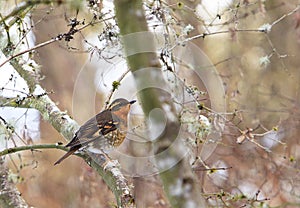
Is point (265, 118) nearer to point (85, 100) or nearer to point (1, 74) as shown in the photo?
point (85, 100)

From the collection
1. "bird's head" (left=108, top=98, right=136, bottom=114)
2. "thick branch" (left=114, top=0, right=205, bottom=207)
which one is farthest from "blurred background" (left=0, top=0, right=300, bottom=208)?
"thick branch" (left=114, top=0, right=205, bottom=207)

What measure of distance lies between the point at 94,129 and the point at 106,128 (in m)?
0.05

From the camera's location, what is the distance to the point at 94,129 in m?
1.90

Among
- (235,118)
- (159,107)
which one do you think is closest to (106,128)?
(159,107)

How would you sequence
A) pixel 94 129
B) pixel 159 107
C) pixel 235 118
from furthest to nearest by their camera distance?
pixel 235 118 < pixel 94 129 < pixel 159 107

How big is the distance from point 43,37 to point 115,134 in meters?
1.82

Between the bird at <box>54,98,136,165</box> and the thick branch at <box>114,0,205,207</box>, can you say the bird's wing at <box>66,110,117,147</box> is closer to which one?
the bird at <box>54,98,136,165</box>

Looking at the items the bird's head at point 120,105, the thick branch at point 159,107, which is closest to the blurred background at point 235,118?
the bird's head at point 120,105

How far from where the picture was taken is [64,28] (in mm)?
3738

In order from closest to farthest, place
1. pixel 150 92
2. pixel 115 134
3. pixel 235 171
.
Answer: pixel 150 92, pixel 115 134, pixel 235 171

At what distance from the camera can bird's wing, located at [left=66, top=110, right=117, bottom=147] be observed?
184 centimetres

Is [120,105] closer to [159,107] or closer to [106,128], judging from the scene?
[106,128]

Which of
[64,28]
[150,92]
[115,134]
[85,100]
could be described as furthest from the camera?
[64,28]

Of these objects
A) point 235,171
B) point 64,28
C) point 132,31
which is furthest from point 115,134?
point 64,28
